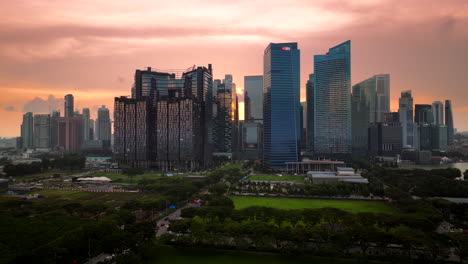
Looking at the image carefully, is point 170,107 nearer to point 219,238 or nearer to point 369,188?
point 369,188

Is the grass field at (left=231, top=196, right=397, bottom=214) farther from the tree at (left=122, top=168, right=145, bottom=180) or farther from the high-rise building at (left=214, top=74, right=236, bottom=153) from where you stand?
the high-rise building at (left=214, top=74, right=236, bottom=153)

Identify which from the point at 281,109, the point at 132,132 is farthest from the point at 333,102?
the point at 132,132

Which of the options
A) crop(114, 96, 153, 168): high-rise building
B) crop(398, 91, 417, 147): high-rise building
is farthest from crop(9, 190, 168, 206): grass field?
crop(398, 91, 417, 147): high-rise building

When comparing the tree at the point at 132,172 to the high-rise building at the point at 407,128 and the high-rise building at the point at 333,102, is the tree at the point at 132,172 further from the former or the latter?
the high-rise building at the point at 407,128

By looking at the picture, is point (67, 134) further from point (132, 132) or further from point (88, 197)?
point (88, 197)

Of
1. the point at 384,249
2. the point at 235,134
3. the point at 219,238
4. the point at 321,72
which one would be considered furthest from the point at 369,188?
the point at 235,134

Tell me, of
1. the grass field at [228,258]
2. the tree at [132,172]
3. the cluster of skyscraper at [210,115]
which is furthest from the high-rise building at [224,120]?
the grass field at [228,258]
